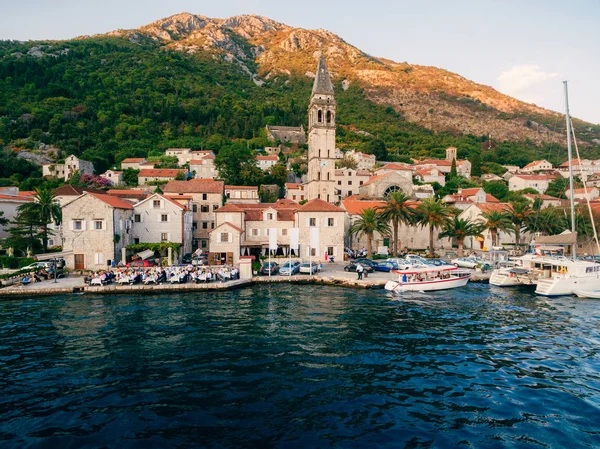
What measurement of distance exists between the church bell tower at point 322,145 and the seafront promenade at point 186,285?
24.7 m

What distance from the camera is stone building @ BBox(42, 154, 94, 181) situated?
7994cm

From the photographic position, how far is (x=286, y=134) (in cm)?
12231

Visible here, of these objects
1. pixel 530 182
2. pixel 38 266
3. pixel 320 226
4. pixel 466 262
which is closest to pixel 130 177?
pixel 38 266

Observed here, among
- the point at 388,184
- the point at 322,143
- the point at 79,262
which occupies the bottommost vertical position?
the point at 79,262

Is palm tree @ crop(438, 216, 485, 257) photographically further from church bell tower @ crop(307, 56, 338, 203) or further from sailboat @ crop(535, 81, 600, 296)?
church bell tower @ crop(307, 56, 338, 203)

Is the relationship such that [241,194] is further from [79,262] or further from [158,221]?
[79,262]

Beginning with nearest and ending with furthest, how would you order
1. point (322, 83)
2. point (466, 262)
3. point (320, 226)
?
point (466, 262) → point (320, 226) → point (322, 83)

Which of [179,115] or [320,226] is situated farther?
[179,115]

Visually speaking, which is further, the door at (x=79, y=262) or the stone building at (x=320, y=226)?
the stone building at (x=320, y=226)

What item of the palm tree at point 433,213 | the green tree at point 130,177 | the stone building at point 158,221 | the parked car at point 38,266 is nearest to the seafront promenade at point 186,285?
the parked car at point 38,266

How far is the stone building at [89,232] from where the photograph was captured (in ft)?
114

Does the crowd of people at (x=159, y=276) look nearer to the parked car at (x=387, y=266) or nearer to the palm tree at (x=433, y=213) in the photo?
the parked car at (x=387, y=266)

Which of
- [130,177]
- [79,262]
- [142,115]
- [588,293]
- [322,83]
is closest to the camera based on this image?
[588,293]

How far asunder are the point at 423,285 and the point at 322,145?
109 feet
